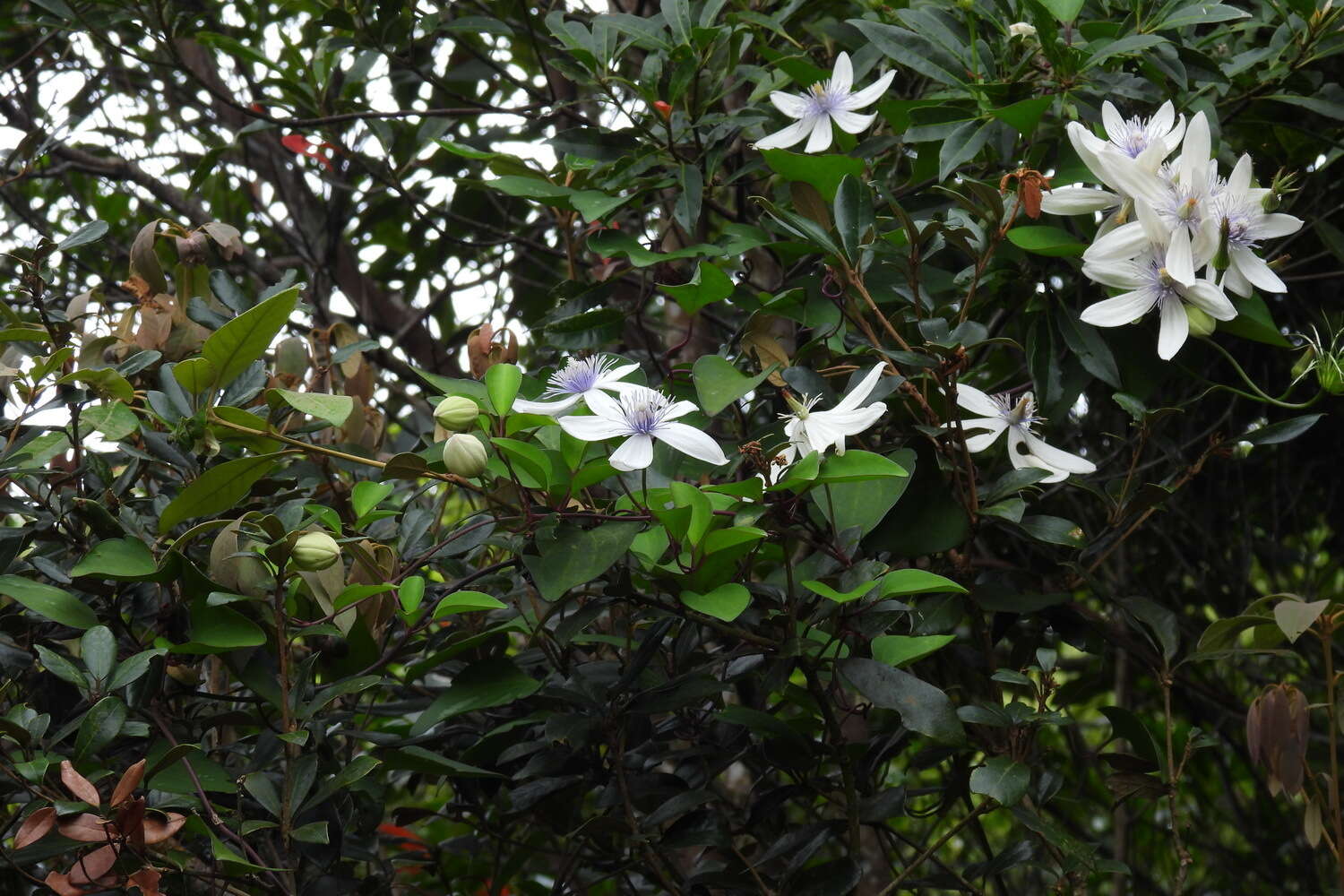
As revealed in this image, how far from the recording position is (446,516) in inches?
95.2

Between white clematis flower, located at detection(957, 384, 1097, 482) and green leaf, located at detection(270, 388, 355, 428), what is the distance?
0.51 meters

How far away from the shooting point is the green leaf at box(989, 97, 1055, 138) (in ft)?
3.31

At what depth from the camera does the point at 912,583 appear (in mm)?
860

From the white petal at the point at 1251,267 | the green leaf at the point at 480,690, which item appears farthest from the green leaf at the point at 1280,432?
the green leaf at the point at 480,690

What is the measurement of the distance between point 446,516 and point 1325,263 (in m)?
1.64

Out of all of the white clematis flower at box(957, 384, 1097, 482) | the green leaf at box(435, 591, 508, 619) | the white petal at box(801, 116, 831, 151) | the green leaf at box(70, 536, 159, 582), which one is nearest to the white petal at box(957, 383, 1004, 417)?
the white clematis flower at box(957, 384, 1097, 482)

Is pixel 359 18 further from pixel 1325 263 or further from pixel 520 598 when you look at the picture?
pixel 1325 263

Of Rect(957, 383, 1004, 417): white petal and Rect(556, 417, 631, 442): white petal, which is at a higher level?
Rect(556, 417, 631, 442): white petal

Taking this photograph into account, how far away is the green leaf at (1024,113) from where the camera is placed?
1.01 metres

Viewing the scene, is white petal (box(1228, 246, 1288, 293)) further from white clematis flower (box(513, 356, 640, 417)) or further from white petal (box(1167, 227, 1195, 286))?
white clematis flower (box(513, 356, 640, 417))

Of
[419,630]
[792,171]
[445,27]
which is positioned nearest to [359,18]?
[445,27]

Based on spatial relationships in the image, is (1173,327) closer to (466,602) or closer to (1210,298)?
(1210,298)

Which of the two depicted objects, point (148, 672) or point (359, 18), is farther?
point (359, 18)

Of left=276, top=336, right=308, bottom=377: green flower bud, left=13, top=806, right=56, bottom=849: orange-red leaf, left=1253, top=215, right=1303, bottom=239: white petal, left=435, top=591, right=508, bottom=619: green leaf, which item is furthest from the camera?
left=276, top=336, right=308, bottom=377: green flower bud
